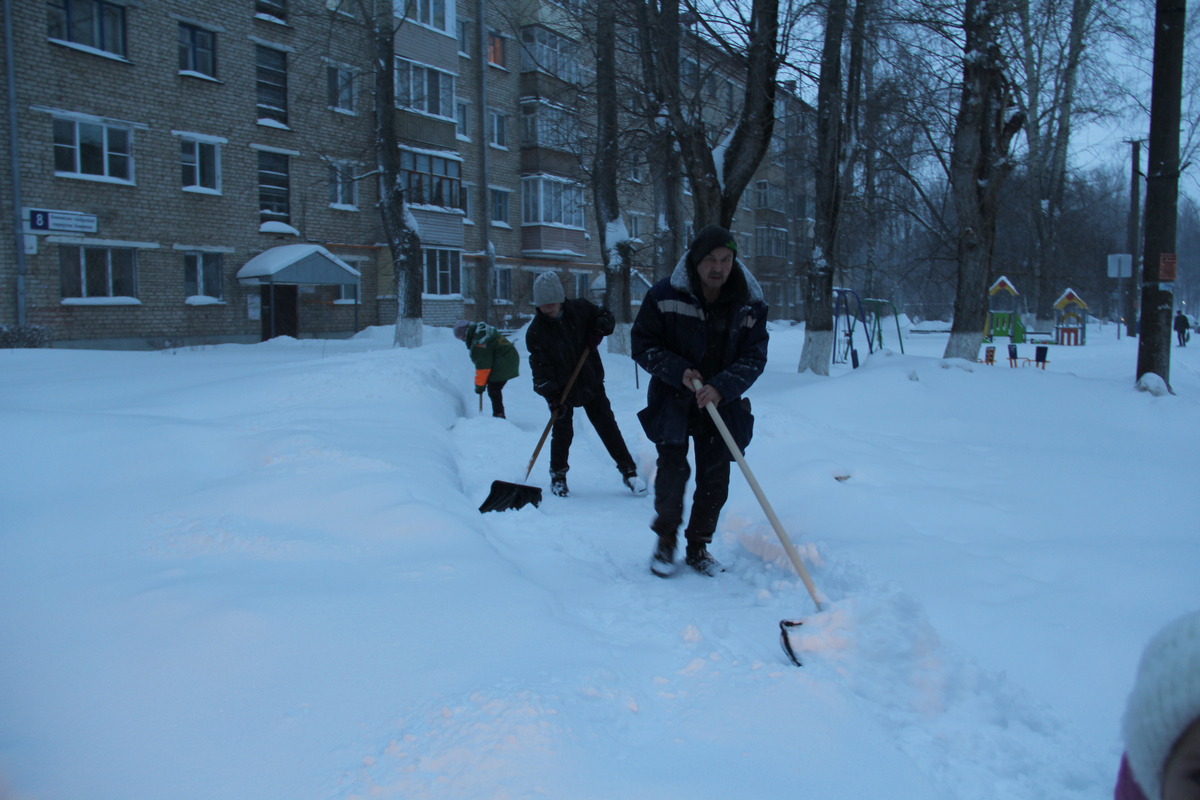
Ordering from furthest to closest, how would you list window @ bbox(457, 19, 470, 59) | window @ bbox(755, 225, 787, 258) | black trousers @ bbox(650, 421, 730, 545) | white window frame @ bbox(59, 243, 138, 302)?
window @ bbox(755, 225, 787, 258), window @ bbox(457, 19, 470, 59), white window frame @ bbox(59, 243, 138, 302), black trousers @ bbox(650, 421, 730, 545)

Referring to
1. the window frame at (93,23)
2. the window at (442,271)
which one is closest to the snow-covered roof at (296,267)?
the window at (442,271)

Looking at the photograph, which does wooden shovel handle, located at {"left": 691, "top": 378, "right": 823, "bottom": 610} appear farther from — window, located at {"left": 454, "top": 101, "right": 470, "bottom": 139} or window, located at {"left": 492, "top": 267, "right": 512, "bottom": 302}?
window, located at {"left": 454, "top": 101, "right": 470, "bottom": 139}

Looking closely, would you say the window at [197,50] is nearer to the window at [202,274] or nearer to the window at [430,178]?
the window at [202,274]

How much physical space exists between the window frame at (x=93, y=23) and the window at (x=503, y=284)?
12987mm

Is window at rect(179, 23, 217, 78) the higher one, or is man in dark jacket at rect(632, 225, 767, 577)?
window at rect(179, 23, 217, 78)

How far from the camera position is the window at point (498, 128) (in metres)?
28.0

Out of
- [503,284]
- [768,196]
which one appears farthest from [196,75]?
[768,196]

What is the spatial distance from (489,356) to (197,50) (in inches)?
649

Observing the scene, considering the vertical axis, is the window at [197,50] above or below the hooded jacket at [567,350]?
above

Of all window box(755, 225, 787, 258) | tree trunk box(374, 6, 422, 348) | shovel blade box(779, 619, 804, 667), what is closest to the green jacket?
shovel blade box(779, 619, 804, 667)

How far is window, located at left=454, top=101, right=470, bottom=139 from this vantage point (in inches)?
1062

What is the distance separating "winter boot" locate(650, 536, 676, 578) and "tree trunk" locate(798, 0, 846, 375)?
9.01m

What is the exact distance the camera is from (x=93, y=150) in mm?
18031

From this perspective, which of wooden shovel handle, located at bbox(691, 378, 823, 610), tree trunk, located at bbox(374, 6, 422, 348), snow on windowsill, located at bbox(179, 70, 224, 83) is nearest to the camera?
wooden shovel handle, located at bbox(691, 378, 823, 610)
